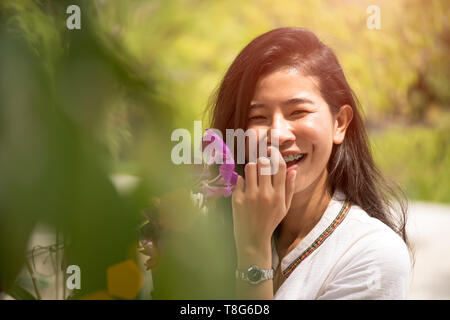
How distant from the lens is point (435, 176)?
1.39 m

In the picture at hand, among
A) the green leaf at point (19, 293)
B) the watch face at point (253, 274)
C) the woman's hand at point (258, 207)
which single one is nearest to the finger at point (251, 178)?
the woman's hand at point (258, 207)

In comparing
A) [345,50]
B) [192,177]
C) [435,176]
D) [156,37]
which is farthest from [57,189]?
[435,176]

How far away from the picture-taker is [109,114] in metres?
0.45

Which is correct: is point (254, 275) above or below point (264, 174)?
below

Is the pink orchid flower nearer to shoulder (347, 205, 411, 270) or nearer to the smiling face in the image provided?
the smiling face

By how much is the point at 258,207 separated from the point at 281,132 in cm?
12

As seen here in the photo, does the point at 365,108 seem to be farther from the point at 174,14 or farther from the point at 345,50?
the point at 174,14

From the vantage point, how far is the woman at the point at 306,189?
28.1 inches

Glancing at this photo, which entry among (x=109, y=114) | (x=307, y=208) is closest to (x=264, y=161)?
(x=307, y=208)

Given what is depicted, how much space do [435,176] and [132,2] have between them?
1.08m

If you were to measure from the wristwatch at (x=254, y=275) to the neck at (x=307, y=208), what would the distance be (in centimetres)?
13

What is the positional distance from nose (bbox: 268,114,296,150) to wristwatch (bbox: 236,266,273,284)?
0.19 meters

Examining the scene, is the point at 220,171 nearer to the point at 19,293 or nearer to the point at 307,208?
the point at 307,208
